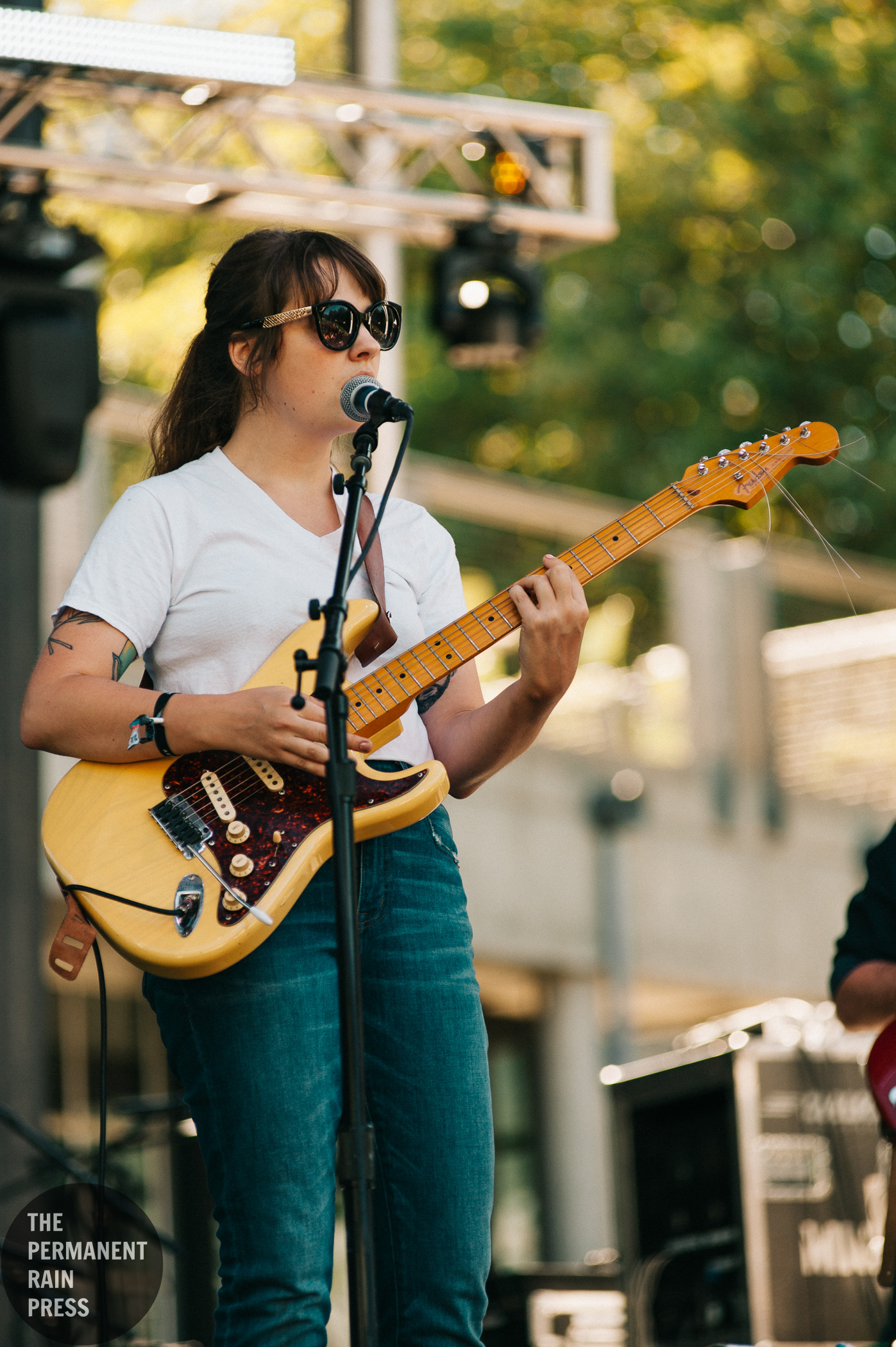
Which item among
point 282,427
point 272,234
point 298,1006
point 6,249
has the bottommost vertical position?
point 298,1006

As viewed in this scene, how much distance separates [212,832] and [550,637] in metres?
0.56

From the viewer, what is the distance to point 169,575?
2.56 m

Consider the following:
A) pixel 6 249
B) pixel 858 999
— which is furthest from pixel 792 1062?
pixel 6 249

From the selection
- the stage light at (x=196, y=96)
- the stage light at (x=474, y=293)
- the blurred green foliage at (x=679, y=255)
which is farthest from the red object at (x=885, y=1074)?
the blurred green foliage at (x=679, y=255)

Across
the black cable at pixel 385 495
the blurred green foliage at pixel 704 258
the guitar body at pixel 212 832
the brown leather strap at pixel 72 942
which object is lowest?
the brown leather strap at pixel 72 942

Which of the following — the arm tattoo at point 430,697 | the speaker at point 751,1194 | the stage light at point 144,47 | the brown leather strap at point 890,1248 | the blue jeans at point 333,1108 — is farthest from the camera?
the stage light at point 144,47

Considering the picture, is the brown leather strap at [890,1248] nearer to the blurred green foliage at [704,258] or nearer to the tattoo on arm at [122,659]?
the tattoo on arm at [122,659]

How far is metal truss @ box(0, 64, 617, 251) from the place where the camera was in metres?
6.32

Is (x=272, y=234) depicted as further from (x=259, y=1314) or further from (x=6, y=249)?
(x=6, y=249)

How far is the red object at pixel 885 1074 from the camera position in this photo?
3488 mm

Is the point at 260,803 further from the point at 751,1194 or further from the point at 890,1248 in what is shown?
the point at 751,1194

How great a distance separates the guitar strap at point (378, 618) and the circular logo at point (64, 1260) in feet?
2.88

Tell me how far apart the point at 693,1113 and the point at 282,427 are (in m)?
3.06

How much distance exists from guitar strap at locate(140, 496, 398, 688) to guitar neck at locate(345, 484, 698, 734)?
0.03 meters
